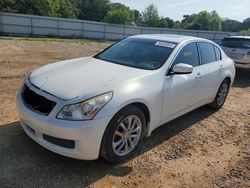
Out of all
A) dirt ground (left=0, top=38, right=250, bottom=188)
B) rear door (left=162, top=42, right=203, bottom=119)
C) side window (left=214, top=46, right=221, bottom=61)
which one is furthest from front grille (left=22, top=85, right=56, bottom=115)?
side window (left=214, top=46, right=221, bottom=61)

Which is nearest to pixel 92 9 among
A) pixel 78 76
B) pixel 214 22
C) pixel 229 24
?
pixel 214 22

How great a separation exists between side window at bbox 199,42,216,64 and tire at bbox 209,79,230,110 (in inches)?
28.9

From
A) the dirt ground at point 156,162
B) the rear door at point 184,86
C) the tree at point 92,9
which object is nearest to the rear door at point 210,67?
the rear door at point 184,86

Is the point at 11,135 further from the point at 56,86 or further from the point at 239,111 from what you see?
the point at 239,111

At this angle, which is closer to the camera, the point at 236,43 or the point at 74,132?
the point at 74,132

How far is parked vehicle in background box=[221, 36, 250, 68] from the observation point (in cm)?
963

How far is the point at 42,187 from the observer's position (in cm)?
304

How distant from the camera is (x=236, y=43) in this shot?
10.2 metres

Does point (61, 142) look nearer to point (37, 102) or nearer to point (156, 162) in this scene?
point (37, 102)

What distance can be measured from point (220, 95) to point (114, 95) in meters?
3.43

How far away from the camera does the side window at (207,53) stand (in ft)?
→ 16.9

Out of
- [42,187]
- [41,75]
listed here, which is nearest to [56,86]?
[41,75]

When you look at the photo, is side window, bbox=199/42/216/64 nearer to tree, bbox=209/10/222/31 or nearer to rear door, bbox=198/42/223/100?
rear door, bbox=198/42/223/100

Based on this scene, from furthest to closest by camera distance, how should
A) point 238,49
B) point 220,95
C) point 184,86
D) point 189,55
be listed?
point 238,49, point 220,95, point 189,55, point 184,86
